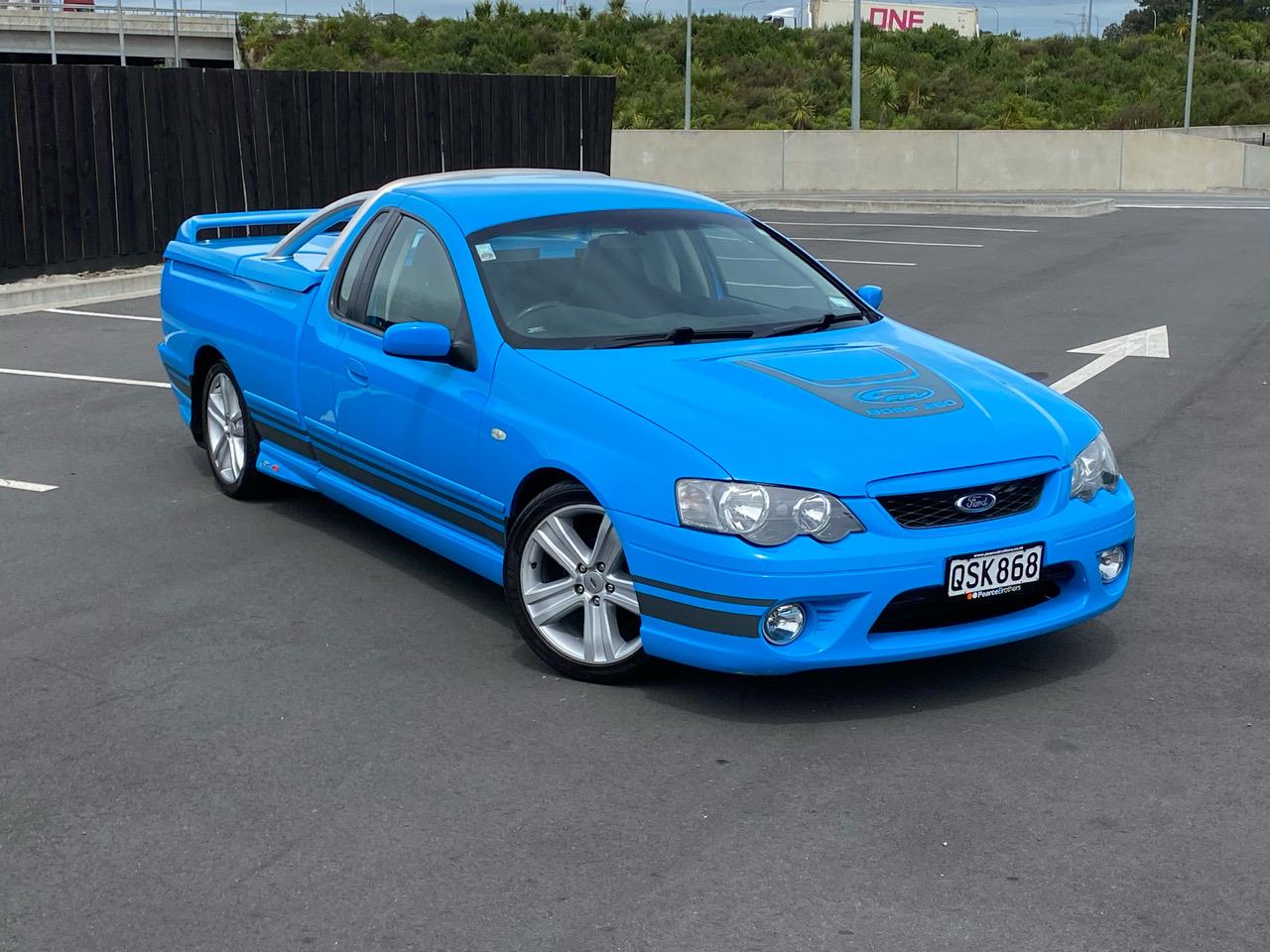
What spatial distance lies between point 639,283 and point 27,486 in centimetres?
373

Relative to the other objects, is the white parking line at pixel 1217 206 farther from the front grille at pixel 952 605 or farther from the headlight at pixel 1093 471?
the front grille at pixel 952 605

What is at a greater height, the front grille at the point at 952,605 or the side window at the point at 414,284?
Result: the side window at the point at 414,284

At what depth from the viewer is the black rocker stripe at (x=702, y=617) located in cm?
482

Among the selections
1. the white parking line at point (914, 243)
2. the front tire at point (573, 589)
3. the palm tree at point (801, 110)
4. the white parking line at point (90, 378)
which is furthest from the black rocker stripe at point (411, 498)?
the palm tree at point (801, 110)

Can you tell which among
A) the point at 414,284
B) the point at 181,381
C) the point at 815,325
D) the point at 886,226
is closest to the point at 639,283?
the point at 815,325

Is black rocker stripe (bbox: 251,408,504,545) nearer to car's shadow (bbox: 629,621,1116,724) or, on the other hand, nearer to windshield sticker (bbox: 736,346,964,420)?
car's shadow (bbox: 629,621,1116,724)

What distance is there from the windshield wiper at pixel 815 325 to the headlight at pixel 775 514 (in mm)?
1354

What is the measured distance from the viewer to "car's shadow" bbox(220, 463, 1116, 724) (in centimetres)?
509

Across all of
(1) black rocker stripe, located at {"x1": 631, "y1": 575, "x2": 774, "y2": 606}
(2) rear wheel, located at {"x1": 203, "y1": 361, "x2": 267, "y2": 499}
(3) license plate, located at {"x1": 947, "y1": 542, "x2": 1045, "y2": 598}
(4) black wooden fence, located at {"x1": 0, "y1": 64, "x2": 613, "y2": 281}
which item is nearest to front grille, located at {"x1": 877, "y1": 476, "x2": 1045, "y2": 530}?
(3) license plate, located at {"x1": 947, "y1": 542, "x2": 1045, "y2": 598}

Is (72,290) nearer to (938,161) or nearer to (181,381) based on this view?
(181,381)

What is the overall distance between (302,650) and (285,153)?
15.4 metres

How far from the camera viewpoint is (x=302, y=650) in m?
5.68

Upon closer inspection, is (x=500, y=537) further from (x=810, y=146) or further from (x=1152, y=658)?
(x=810, y=146)

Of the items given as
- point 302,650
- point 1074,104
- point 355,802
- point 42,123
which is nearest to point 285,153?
point 42,123
